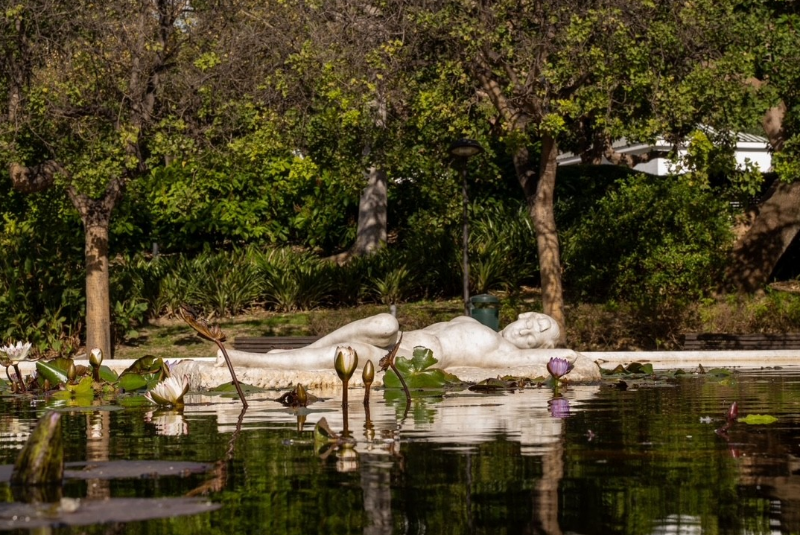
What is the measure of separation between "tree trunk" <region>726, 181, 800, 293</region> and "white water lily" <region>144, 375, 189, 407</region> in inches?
685

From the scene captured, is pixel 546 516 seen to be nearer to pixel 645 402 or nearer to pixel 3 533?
pixel 3 533

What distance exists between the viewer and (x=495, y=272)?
27328 mm

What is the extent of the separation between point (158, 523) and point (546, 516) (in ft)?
4.47

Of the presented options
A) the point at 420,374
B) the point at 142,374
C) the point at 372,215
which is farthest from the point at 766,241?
the point at 142,374

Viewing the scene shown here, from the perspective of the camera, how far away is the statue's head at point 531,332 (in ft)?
48.6

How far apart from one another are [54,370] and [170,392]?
320 cm

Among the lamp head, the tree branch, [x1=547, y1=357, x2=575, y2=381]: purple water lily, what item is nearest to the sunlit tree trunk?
the lamp head

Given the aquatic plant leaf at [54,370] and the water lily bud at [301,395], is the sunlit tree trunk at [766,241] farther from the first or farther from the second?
the water lily bud at [301,395]

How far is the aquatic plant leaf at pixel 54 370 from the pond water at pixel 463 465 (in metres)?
1.89

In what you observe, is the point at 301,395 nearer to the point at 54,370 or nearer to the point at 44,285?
the point at 54,370

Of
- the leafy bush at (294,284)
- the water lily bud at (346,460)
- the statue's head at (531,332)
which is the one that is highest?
the leafy bush at (294,284)

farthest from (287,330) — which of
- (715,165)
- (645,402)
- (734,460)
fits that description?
(734,460)

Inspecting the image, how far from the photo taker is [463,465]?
652 centimetres

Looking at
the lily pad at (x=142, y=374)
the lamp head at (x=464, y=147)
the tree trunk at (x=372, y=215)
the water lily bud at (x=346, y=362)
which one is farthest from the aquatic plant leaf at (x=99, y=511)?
the tree trunk at (x=372, y=215)
